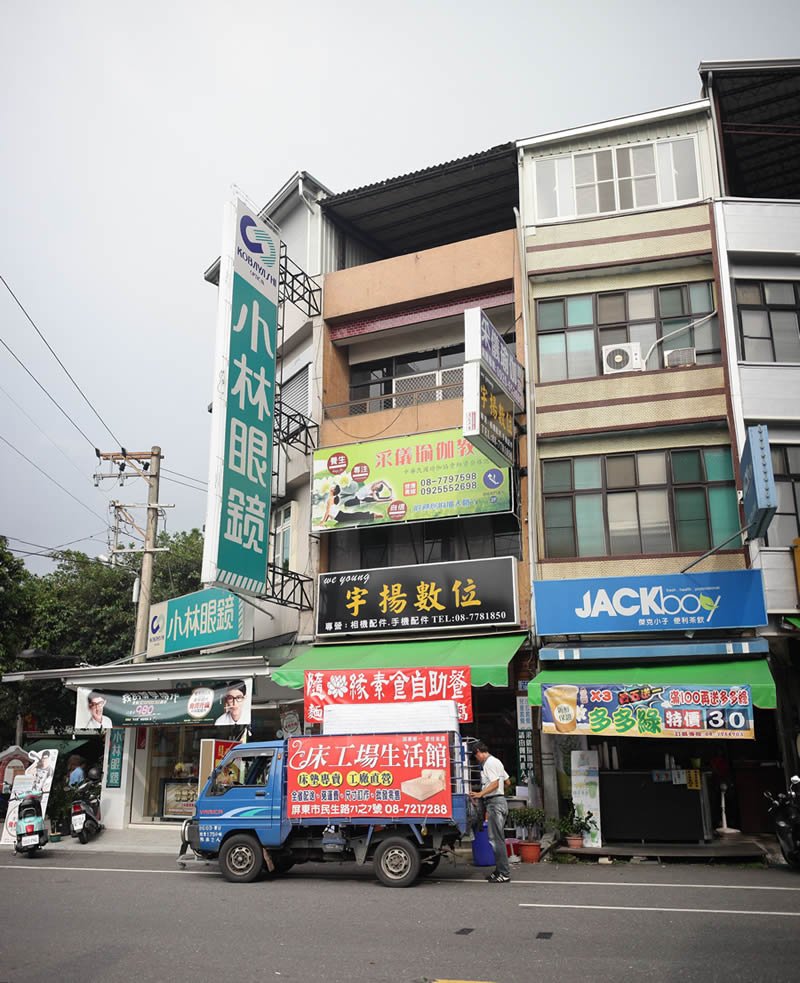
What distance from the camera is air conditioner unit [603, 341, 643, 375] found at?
1894 centimetres

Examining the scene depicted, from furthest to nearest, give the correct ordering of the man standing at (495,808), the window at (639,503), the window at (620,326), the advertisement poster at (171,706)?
the advertisement poster at (171,706), the window at (620,326), the window at (639,503), the man standing at (495,808)

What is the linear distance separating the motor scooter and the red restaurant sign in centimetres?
550

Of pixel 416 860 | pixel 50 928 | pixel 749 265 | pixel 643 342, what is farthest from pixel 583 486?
pixel 50 928

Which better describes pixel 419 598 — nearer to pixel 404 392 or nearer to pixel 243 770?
pixel 404 392

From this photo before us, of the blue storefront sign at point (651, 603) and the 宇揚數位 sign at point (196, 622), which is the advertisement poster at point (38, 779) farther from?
the blue storefront sign at point (651, 603)

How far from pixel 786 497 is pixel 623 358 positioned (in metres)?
4.26

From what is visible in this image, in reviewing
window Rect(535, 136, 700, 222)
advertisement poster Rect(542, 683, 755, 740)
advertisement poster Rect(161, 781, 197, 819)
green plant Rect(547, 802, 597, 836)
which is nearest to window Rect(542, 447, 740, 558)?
advertisement poster Rect(542, 683, 755, 740)

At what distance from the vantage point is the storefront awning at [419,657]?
16.4 meters

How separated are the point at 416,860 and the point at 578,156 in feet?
50.1

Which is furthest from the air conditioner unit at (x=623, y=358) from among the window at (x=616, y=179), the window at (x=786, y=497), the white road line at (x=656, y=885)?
the white road line at (x=656, y=885)

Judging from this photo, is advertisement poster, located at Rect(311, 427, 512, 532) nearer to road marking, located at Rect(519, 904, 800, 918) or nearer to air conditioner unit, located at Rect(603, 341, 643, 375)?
air conditioner unit, located at Rect(603, 341, 643, 375)

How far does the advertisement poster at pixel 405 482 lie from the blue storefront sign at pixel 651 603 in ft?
7.59

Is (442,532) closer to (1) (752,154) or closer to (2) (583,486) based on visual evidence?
(2) (583,486)

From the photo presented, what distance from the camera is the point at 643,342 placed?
19094 millimetres
